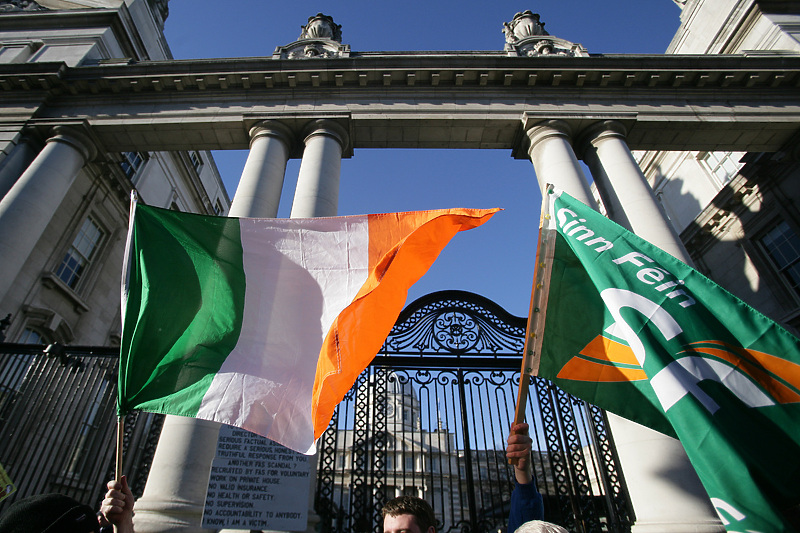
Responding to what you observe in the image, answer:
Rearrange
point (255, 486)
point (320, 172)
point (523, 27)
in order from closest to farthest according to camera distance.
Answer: point (255, 486)
point (320, 172)
point (523, 27)

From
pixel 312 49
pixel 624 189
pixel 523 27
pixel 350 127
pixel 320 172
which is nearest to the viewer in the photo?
pixel 624 189

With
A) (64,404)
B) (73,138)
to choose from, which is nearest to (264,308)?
(64,404)

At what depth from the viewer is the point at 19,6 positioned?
61.6 ft

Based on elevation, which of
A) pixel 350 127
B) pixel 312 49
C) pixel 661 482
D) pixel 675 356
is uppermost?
pixel 312 49

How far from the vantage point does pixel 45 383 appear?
7457 millimetres

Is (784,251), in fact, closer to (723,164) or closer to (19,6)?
(723,164)

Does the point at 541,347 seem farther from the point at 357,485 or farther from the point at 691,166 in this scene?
the point at 691,166

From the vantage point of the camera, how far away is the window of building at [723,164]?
1739 cm

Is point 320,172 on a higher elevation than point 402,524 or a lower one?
higher

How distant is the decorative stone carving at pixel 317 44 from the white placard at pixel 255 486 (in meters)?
11.6

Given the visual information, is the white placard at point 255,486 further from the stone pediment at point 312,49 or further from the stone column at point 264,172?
the stone pediment at point 312,49

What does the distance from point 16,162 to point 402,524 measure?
47.0 feet

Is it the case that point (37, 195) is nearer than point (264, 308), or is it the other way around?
point (264, 308)

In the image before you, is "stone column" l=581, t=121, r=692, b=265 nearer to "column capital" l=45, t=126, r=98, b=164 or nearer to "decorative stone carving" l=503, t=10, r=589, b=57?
"decorative stone carving" l=503, t=10, r=589, b=57
